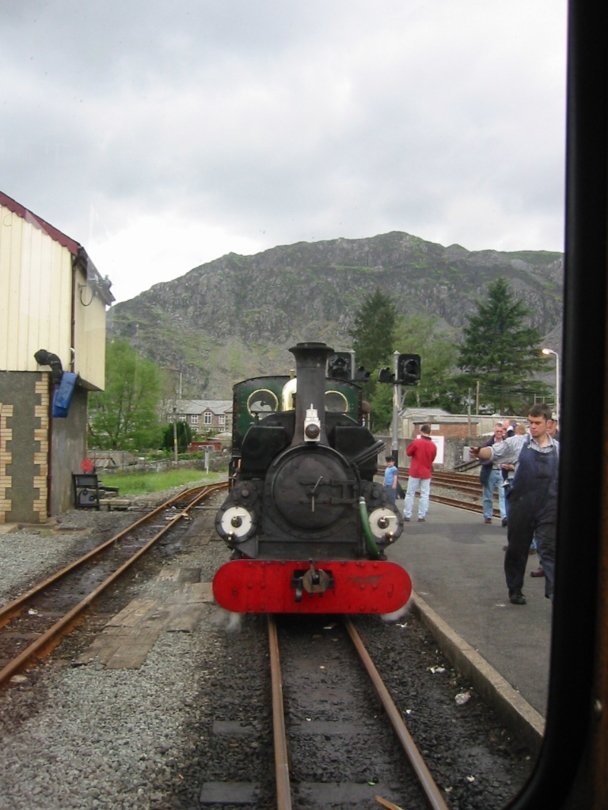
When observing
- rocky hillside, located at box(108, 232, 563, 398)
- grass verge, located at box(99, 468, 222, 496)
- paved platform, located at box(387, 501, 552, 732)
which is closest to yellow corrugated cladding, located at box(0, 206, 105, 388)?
rocky hillside, located at box(108, 232, 563, 398)

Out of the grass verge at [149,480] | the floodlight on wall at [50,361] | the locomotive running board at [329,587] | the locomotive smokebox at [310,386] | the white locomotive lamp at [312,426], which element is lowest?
the grass verge at [149,480]

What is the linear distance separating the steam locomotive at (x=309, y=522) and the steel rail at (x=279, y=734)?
1.85 ft

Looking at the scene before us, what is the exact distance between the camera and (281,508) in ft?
23.1

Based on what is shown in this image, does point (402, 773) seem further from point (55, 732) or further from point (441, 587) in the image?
point (441, 587)

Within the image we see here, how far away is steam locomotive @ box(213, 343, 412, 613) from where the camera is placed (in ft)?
22.0

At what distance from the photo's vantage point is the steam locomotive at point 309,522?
22.0ft

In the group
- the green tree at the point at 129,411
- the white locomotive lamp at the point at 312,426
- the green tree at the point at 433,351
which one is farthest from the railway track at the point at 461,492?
the green tree at the point at 129,411

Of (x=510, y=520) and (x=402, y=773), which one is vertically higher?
(x=510, y=520)

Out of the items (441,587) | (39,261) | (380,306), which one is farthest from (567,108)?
(380,306)

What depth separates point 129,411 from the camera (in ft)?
133

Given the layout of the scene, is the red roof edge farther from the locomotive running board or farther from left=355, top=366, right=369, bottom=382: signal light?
the locomotive running board

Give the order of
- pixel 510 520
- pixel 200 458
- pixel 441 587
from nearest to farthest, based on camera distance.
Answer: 1. pixel 510 520
2. pixel 441 587
3. pixel 200 458

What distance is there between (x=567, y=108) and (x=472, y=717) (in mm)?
3989

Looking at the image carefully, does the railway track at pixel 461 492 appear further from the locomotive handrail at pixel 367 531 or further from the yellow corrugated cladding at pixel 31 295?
the yellow corrugated cladding at pixel 31 295
